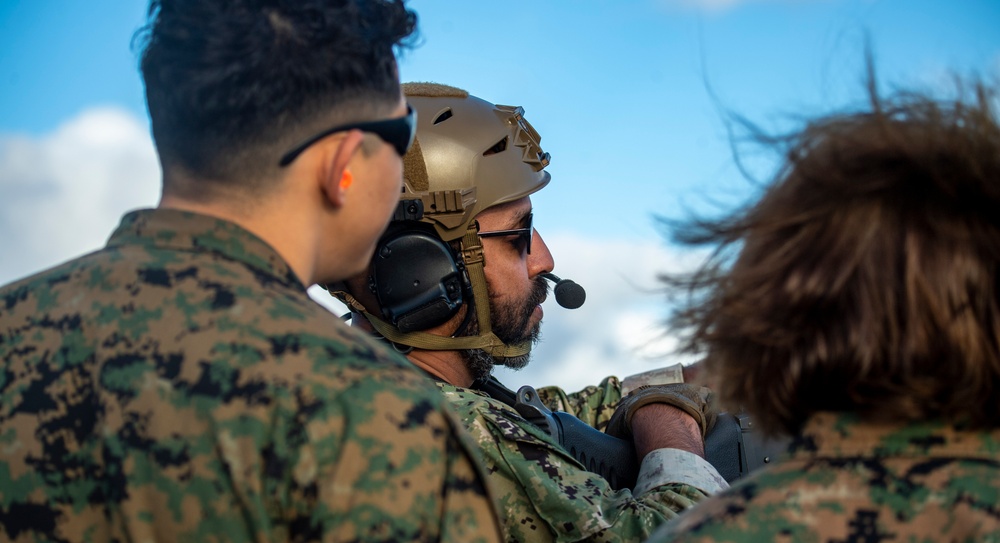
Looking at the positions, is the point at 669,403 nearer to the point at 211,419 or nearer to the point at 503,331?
the point at 503,331

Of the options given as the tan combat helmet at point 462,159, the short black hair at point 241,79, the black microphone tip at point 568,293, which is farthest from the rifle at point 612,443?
the short black hair at point 241,79

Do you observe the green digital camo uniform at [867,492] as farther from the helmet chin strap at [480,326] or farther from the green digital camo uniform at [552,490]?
the helmet chin strap at [480,326]

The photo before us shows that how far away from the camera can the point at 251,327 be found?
170 centimetres

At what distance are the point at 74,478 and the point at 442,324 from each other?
2.17 m

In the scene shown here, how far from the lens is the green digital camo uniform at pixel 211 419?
5.25ft

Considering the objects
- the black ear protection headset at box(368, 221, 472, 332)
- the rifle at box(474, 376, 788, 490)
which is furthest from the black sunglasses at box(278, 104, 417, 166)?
the rifle at box(474, 376, 788, 490)

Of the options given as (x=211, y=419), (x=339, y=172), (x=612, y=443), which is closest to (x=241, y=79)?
(x=339, y=172)

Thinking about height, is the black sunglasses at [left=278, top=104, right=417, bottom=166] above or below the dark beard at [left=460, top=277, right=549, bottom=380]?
below

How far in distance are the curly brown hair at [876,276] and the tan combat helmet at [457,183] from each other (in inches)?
84.1

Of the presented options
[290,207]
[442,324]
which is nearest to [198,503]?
[290,207]

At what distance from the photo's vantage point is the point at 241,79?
6.27ft

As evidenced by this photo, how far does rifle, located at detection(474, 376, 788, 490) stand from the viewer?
3922 mm

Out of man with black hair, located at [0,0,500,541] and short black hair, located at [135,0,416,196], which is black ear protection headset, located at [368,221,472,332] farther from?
short black hair, located at [135,0,416,196]

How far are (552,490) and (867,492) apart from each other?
1.62m
